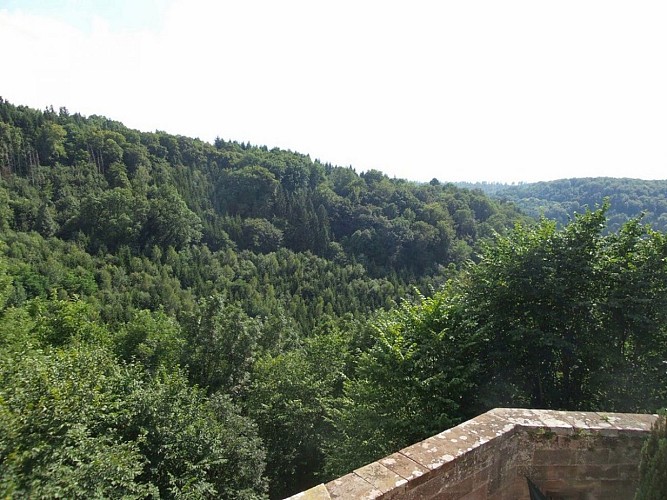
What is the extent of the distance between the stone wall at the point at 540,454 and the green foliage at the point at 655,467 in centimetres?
106

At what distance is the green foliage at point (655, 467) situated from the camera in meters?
3.24

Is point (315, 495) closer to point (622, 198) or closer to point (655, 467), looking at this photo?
point (655, 467)

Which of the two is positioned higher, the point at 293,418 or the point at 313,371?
the point at 313,371

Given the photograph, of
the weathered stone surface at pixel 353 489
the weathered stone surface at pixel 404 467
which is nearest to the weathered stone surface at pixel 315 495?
the weathered stone surface at pixel 353 489

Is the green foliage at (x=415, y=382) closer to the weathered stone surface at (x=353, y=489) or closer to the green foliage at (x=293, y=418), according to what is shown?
the weathered stone surface at (x=353, y=489)

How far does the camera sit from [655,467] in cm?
332

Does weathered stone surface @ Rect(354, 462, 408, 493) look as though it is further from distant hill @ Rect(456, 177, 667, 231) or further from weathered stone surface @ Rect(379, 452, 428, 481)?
distant hill @ Rect(456, 177, 667, 231)

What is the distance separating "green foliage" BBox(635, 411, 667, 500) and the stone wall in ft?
3.47

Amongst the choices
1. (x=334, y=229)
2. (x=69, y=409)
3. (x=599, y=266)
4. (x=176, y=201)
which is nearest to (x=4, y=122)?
(x=176, y=201)

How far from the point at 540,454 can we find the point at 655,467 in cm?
136

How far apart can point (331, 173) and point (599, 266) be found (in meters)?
155

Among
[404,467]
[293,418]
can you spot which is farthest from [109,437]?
[293,418]

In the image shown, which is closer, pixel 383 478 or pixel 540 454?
pixel 383 478

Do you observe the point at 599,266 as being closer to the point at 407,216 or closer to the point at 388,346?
the point at 388,346
